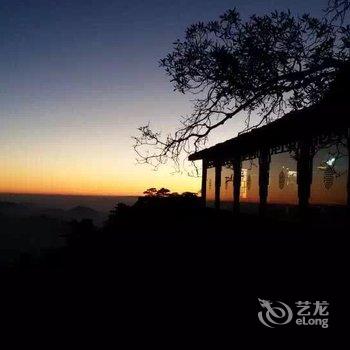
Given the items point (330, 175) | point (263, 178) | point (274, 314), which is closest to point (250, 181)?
point (263, 178)

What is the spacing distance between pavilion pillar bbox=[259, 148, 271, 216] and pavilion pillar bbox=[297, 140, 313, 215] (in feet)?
8.94

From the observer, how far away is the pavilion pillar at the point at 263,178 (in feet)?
49.5

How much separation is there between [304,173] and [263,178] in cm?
318

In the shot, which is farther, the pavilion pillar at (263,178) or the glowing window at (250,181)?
the glowing window at (250,181)

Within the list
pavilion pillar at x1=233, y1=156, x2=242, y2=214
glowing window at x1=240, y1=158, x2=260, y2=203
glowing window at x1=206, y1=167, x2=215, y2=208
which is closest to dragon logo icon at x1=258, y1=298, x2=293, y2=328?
glowing window at x1=240, y1=158, x2=260, y2=203

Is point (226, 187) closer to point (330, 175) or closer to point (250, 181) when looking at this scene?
point (250, 181)

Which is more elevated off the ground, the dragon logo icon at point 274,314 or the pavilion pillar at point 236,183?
the pavilion pillar at point 236,183

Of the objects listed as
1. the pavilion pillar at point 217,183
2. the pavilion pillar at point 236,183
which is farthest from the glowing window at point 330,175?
the pavilion pillar at point 217,183

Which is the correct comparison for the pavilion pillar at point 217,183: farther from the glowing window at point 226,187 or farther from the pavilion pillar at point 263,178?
the pavilion pillar at point 263,178

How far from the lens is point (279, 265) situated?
30.3ft

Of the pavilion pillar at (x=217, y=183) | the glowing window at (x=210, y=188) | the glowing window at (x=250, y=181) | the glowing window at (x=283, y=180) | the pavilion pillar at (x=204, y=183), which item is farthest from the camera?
the pavilion pillar at (x=204, y=183)

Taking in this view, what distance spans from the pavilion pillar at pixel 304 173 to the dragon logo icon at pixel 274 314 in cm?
486

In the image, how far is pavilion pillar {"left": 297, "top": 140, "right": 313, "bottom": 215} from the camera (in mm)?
11938

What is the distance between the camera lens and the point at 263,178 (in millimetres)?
15273
